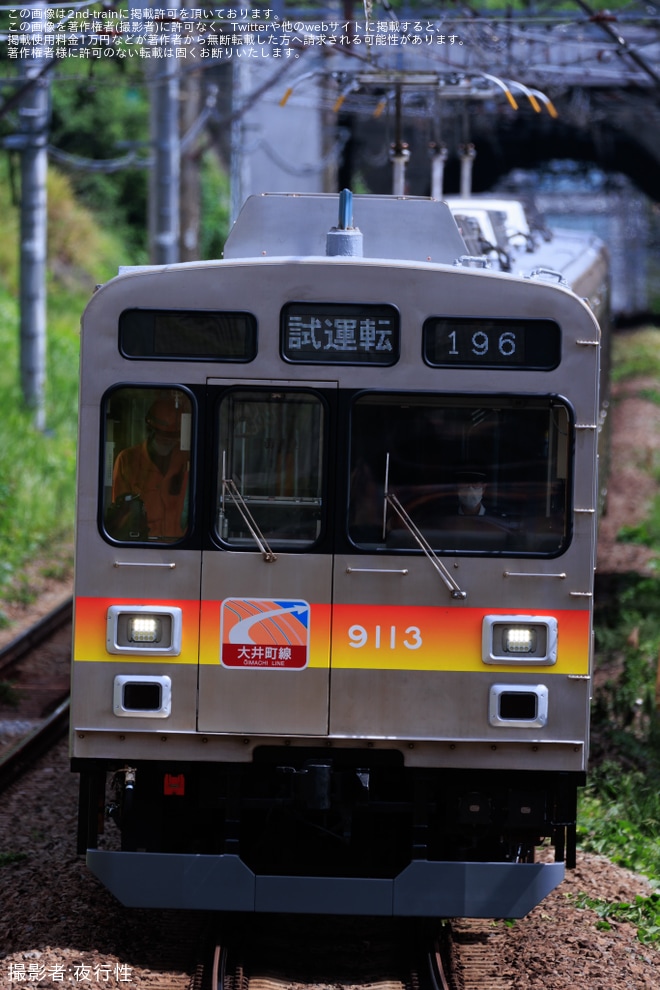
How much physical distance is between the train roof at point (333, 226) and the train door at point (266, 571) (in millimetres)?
1110

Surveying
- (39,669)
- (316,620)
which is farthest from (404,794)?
(39,669)

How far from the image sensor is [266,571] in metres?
5.79

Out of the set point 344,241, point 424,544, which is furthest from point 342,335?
point 424,544

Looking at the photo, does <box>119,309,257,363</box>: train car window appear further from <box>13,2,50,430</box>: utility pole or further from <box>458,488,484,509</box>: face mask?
<box>13,2,50,430</box>: utility pole

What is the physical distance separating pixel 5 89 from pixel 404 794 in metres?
21.0

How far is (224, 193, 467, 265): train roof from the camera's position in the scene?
21.5ft

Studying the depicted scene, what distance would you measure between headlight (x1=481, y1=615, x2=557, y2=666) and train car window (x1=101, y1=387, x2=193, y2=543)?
4.44 ft

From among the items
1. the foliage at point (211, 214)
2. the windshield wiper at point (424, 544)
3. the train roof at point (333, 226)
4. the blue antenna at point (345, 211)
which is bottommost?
the foliage at point (211, 214)

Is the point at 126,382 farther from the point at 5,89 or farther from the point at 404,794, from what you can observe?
the point at 5,89

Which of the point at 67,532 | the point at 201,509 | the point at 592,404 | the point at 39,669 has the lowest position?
the point at 67,532

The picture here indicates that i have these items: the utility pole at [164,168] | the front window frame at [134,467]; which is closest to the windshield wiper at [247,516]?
the front window frame at [134,467]

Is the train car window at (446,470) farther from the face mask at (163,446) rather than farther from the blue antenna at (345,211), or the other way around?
the blue antenna at (345,211)

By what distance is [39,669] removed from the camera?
11789 millimetres

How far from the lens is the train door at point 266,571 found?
18.9ft
